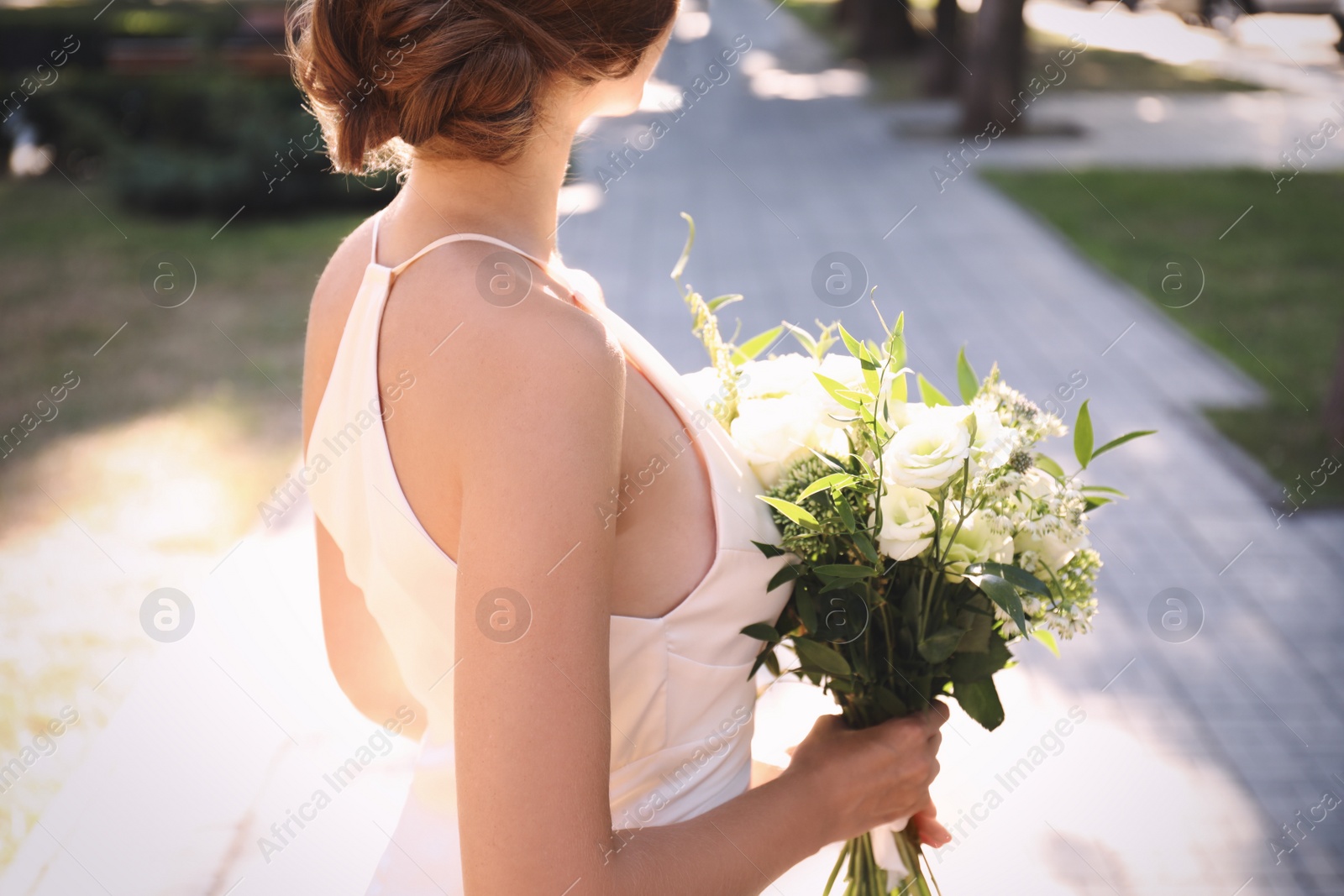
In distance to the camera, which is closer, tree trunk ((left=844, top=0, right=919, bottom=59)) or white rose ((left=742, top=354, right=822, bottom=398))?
white rose ((left=742, top=354, right=822, bottom=398))

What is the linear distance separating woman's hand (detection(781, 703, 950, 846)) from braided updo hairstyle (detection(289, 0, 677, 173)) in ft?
3.19

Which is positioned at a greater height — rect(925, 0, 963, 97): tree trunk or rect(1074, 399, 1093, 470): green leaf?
rect(1074, 399, 1093, 470): green leaf

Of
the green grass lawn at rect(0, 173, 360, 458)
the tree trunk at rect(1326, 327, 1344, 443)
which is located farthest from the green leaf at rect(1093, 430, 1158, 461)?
the green grass lawn at rect(0, 173, 360, 458)

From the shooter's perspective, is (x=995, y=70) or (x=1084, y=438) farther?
(x=995, y=70)

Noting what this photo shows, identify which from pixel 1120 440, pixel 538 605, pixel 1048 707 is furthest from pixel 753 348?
pixel 1048 707

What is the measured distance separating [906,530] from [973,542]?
0.12 metres

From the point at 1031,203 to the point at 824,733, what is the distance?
10.4 m

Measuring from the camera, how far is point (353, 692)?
6.84 ft

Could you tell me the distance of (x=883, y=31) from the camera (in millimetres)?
19641

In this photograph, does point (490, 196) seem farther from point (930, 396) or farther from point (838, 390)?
point (930, 396)

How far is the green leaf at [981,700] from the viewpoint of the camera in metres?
1.67

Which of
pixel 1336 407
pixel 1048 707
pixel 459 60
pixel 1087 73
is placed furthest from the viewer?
pixel 1087 73

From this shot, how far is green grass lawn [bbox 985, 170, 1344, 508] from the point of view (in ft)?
21.2

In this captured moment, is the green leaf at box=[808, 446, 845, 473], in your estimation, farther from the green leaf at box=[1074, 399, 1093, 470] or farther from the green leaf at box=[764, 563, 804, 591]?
the green leaf at box=[1074, 399, 1093, 470]
